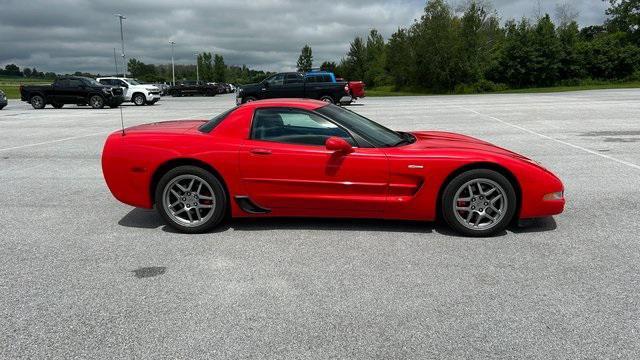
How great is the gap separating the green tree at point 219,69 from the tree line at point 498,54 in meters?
68.5

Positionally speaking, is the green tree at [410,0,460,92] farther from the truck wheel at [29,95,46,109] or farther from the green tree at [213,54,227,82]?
the green tree at [213,54,227,82]

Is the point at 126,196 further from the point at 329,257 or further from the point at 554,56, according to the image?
the point at 554,56

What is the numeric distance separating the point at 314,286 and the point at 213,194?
1.69m

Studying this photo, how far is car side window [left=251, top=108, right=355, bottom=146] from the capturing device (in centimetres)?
473

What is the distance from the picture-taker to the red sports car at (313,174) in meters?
4.50

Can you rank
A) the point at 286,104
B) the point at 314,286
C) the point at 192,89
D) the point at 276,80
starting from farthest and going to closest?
the point at 192,89
the point at 276,80
the point at 286,104
the point at 314,286

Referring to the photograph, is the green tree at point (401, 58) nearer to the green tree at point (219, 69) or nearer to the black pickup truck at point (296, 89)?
the black pickup truck at point (296, 89)

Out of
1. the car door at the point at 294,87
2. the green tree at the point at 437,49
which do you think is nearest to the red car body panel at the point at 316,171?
the car door at the point at 294,87

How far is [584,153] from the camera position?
9.16 meters

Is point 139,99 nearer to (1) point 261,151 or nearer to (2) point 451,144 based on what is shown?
(1) point 261,151

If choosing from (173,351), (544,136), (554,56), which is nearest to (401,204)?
(173,351)

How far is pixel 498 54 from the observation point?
58.0 metres

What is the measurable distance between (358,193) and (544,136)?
881 centimetres

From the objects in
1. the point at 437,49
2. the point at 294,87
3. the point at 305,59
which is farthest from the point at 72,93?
the point at 305,59
